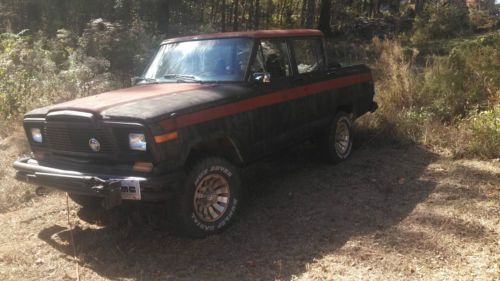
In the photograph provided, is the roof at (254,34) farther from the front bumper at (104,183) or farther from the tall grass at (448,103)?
the tall grass at (448,103)

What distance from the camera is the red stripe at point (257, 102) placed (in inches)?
166

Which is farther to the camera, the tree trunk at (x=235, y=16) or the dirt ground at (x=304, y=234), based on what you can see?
the tree trunk at (x=235, y=16)

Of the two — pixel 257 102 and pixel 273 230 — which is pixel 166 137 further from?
pixel 273 230

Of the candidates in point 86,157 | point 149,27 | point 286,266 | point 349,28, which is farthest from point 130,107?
point 349,28

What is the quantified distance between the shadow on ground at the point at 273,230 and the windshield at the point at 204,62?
145cm

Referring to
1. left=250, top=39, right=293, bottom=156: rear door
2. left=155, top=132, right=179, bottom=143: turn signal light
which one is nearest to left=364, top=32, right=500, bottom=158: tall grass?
left=250, top=39, right=293, bottom=156: rear door

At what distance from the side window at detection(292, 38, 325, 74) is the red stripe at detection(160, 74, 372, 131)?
222 millimetres

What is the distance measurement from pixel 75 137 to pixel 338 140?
3.67 m

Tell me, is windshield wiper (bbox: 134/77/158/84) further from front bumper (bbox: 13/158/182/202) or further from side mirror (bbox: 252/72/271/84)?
front bumper (bbox: 13/158/182/202)

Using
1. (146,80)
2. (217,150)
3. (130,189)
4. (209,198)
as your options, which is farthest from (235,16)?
(130,189)

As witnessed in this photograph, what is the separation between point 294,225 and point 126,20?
10.5 m

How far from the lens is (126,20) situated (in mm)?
13617

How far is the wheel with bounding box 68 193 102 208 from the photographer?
5.26 meters

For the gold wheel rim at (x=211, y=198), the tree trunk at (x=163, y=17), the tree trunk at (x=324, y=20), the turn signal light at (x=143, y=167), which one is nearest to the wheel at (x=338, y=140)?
the gold wheel rim at (x=211, y=198)
